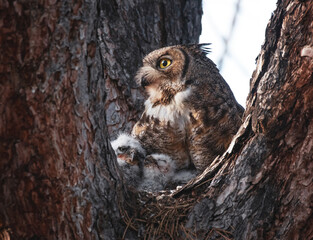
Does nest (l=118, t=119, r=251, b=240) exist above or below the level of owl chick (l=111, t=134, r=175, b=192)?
below

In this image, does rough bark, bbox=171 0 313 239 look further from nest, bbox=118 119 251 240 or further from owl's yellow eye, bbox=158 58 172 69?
owl's yellow eye, bbox=158 58 172 69

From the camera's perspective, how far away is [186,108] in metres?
2.32

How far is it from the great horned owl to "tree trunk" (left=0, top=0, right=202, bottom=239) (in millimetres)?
840

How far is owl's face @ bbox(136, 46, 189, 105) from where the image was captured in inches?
96.7

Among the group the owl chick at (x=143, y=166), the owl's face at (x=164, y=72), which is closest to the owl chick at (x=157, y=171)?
the owl chick at (x=143, y=166)

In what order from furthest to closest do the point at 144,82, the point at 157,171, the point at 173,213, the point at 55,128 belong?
the point at 144,82 < the point at 157,171 < the point at 173,213 < the point at 55,128

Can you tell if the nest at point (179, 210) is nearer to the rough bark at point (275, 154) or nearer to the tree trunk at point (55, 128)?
the rough bark at point (275, 154)

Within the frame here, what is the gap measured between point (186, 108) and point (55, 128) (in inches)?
46.7

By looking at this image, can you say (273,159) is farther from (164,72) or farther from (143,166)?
(164,72)

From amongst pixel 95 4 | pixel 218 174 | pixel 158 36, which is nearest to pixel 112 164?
pixel 218 174

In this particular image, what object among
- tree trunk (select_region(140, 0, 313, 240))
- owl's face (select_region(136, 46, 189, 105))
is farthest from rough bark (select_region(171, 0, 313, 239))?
owl's face (select_region(136, 46, 189, 105))

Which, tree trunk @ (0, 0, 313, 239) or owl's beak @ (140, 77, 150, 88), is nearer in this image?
tree trunk @ (0, 0, 313, 239)

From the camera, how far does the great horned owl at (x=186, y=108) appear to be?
2264 mm

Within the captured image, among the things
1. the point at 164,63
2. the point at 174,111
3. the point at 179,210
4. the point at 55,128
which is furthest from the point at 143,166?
the point at 55,128
